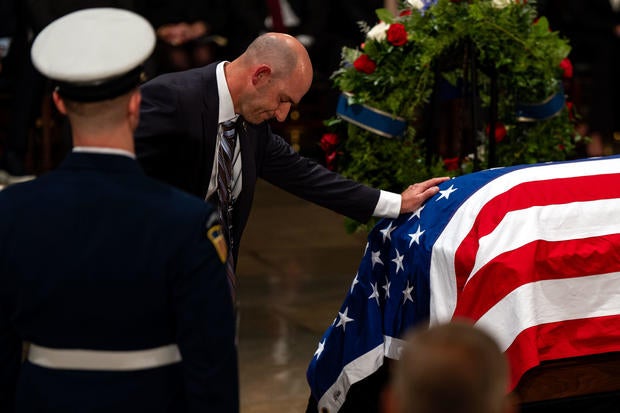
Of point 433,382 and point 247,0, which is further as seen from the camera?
point 247,0

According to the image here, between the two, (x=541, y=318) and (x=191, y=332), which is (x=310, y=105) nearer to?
(x=541, y=318)

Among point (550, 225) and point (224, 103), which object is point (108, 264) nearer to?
point (224, 103)

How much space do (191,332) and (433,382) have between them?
2.12ft

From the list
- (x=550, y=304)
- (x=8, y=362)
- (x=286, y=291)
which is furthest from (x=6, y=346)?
(x=286, y=291)

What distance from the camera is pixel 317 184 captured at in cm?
337

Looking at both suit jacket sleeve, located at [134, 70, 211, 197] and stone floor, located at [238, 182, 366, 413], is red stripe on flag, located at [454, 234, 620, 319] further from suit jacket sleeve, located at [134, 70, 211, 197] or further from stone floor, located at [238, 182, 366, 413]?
stone floor, located at [238, 182, 366, 413]

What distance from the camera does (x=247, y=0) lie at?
8.90 meters

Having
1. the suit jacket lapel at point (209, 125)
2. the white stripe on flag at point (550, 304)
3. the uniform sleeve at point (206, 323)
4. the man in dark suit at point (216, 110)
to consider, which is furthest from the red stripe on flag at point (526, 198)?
the uniform sleeve at point (206, 323)

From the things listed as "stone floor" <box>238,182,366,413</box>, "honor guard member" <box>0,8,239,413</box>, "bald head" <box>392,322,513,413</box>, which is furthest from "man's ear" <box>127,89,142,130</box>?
"stone floor" <box>238,182,366,413</box>

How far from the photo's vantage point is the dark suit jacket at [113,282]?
1830 millimetres

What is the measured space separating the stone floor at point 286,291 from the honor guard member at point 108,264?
2.05 metres

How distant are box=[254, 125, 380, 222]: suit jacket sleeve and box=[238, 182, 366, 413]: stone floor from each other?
918 mm

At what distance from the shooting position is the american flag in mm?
2916

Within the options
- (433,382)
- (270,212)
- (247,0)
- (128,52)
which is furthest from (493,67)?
(247,0)
